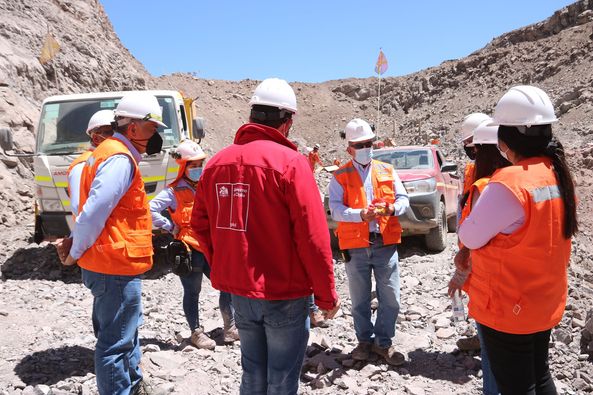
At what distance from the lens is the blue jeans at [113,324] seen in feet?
10.1

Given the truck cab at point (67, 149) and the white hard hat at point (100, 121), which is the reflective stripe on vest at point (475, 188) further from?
the truck cab at point (67, 149)

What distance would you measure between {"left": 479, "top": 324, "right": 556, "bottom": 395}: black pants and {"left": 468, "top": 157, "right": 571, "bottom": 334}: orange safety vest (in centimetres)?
7

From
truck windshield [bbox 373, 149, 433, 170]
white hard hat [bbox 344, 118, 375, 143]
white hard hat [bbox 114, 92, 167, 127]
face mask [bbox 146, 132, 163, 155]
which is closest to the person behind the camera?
white hard hat [bbox 114, 92, 167, 127]

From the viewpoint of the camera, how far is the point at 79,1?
23.2 m

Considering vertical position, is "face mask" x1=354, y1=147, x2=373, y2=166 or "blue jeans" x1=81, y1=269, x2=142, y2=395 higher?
"face mask" x1=354, y1=147, x2=373, y2=166

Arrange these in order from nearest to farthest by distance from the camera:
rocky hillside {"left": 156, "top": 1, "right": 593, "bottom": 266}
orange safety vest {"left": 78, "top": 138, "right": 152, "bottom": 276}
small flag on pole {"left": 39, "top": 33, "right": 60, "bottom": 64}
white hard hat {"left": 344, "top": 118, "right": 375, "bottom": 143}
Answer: orange safety vest {"left": 78, "top": 138, "right": 152, "bottom": 276}, white hard hat {"left": 344, "top": 118, "right": 375, "bottom": 143}, small flag on pole {"left": 39, "top": 33, "right": 60, "bottom": 64}, rocky hillside {"left": 156, "top": 1, "right": 593, "bottom": 266}

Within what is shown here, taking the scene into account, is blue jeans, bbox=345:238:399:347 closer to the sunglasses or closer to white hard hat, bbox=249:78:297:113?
the sunglasses

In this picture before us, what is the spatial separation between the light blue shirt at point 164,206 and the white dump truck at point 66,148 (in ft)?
8.44

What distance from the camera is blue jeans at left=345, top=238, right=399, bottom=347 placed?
13.9 ft

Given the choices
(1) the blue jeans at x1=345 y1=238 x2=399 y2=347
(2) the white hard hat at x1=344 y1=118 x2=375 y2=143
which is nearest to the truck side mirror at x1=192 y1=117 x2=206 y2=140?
(2) the white hard hat at x1=344 y1=118 x2=375 y2=143

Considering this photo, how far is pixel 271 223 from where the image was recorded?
2.41 meters

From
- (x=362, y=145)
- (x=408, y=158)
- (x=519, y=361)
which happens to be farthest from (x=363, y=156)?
(x=408, y=158)

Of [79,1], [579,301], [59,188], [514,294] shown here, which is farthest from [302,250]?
[79,1]

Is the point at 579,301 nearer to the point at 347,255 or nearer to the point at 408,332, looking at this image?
the point at 408,332
